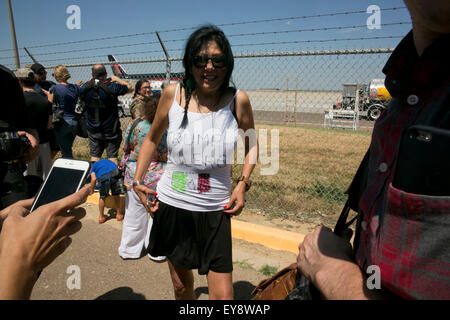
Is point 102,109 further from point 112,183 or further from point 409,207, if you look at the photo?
point 409,207

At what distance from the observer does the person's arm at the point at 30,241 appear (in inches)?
36.9

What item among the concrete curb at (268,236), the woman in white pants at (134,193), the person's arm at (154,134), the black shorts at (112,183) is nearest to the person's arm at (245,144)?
the person's arm at (154,134)

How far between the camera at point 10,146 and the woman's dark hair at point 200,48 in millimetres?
905

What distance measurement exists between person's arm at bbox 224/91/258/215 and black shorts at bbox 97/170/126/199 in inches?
93.0

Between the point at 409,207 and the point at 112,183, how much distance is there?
3919 millimetres

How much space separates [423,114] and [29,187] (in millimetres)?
1845

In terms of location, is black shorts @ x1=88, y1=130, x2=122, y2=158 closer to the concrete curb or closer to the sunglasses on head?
the concrete curb

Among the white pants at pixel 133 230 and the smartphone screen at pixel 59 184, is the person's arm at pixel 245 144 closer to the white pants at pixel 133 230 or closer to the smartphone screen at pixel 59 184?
the smartphone screen at pixel 59 184

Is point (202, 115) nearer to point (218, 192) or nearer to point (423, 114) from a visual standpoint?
point (218, 192)

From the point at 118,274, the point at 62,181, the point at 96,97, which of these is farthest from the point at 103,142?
the point at 62,181

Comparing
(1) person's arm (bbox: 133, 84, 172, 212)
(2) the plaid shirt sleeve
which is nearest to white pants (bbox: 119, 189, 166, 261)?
(1) person's arm (bbox: 133, 84, 172, 212)

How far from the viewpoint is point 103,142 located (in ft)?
17.3

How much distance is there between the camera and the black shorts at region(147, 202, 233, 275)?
1982 millimetres
